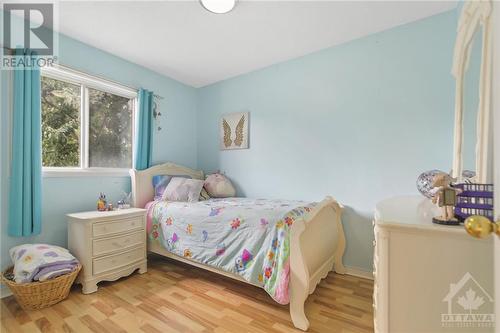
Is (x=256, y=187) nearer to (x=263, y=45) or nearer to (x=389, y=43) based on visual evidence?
(x=263, y=45)

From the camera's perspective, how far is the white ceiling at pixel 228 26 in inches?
75.4

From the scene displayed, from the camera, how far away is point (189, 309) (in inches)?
69.8

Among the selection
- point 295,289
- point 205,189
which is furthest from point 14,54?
point 295,289

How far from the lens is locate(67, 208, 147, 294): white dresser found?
2.03 m

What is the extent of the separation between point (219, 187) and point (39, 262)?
1.84 meters

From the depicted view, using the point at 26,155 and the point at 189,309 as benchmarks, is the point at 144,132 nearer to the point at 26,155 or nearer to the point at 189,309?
the point at 26,155

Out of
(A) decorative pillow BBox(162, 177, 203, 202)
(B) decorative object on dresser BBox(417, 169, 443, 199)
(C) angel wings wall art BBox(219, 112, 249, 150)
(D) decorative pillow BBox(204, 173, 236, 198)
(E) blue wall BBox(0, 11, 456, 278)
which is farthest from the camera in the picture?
(C) angel wings wall art BBox(219, 112, 249, 150)

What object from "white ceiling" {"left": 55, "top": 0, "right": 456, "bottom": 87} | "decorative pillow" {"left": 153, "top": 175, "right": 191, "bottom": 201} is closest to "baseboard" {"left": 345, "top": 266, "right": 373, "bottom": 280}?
"decorative pillow" {"left": 153, "top": 175, "right": 191, "bottom": 201}

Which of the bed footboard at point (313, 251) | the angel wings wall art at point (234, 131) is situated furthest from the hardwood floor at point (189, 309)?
the angel wings wall art at point (234, 131)

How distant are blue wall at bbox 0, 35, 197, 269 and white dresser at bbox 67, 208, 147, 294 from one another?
234mm

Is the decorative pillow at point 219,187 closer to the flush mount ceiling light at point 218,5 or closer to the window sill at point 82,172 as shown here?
the window sill at point 82,172

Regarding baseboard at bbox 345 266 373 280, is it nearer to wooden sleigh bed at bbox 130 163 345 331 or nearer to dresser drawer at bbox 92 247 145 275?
wooden sleigh bed at bbox 130 163 345 331

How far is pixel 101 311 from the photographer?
1734 mm
